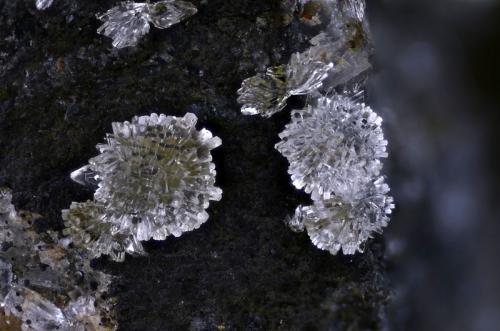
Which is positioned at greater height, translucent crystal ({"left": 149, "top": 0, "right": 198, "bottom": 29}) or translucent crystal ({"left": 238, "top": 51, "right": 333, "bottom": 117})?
translucent crystal ({"left": 149, "top": 0, "right": 198, "bottom": 29})

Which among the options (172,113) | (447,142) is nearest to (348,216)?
(172,113)

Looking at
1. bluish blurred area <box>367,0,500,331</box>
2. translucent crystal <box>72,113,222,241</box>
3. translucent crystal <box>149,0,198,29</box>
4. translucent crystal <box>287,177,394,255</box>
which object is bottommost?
bluish blurred area <box>367,0,500,331</box>

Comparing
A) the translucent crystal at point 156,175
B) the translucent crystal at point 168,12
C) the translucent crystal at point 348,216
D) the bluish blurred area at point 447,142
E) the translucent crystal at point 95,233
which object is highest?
the translucent crystal at point 168,12

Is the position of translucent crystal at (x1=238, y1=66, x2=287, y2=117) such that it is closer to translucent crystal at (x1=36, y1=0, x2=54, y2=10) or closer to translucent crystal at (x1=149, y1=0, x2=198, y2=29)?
translucent crystal at (x1=149, y1=0, x2=198, y2=29)

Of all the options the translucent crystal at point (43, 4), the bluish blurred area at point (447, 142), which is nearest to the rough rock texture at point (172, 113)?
the translucent crystal at point (43, 4)

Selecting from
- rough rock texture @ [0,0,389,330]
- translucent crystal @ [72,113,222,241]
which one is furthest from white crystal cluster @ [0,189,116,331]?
translucent crystal @ [72,113,222,241]

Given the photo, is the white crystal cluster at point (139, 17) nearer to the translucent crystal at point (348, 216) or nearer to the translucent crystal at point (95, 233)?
Answer: the translucent crystal at point (95, 233)

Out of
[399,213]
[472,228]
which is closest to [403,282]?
[399,213]
